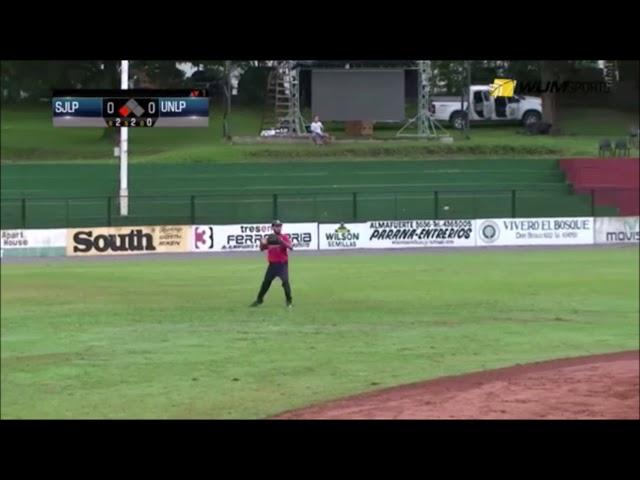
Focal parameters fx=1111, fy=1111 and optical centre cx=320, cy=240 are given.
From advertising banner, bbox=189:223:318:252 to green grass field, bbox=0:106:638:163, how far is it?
8859 mm

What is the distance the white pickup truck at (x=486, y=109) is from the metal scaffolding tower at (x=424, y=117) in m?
0.28

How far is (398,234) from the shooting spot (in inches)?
1572

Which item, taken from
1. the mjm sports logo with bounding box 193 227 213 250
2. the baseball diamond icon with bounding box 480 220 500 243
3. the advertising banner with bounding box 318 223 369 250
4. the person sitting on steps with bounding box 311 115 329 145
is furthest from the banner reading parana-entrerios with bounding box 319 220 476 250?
the person sitting on steps with bounding box 311 115 329 145

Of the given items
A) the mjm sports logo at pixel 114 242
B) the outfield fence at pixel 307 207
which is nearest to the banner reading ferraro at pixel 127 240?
the mjm sports logo at pixel 114 242

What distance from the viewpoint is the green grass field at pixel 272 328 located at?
1722cm

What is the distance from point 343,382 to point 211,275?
13.7m

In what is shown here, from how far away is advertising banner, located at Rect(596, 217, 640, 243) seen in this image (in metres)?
43.8

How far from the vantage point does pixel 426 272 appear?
113 ft

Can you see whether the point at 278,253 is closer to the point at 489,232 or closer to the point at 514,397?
the point at 514,397

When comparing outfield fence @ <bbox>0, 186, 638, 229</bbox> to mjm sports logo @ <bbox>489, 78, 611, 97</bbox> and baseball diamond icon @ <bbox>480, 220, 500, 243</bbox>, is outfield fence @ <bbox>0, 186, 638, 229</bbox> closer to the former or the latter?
baseball diamond icon @ <bbox>480, 220, 500, 243</bbox>

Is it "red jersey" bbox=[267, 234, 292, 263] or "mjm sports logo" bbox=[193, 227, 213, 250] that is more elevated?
"mjm sports logo" bbox=[193, 227, 213, 250]

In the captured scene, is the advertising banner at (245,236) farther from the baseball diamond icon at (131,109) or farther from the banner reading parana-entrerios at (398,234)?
the baseball diamond icon at (131,109)
